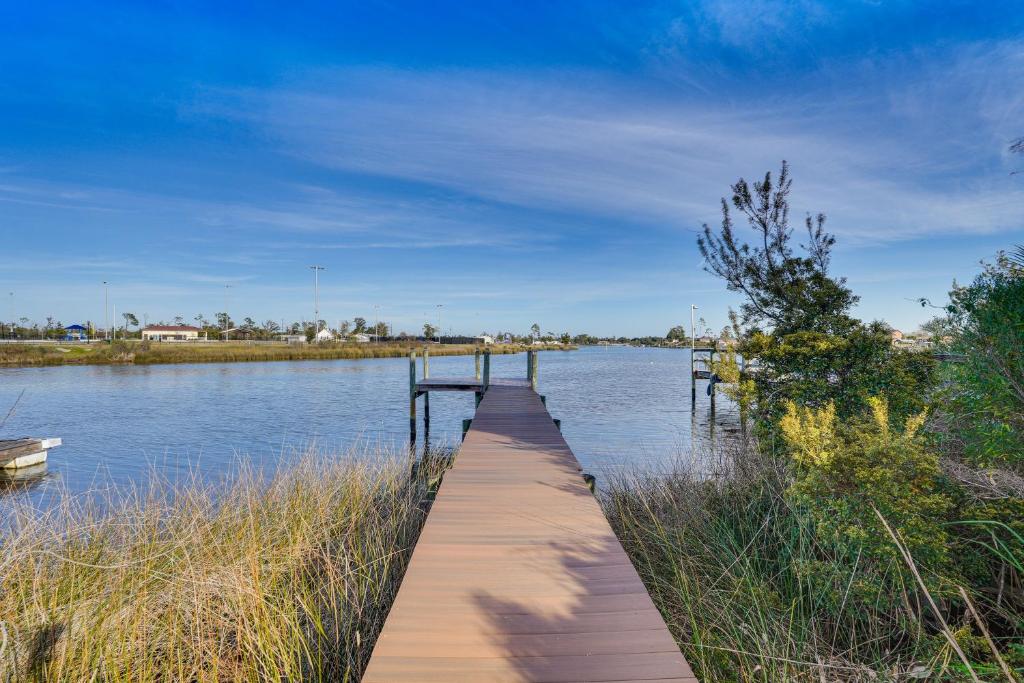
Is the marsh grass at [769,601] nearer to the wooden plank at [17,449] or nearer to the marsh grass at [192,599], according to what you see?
the marsh grass at [192,599]

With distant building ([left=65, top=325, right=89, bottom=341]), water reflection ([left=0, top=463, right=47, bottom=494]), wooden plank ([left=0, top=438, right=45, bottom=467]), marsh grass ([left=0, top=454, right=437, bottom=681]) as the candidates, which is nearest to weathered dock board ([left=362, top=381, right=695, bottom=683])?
marsh grass ([left=0, top=454, right=437, bottom=681])

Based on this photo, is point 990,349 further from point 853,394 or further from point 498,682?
point 498,682

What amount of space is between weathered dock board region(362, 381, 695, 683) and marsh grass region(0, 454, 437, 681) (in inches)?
24.6

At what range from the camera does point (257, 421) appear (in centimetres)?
2069

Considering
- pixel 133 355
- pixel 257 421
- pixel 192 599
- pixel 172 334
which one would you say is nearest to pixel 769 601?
pixel 192 599

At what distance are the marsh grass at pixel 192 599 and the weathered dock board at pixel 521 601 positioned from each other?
63 centimetres

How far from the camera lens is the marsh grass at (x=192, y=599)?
343 centimetres

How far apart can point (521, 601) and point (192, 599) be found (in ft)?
8.28

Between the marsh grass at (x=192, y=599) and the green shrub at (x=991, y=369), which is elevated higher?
the green shrub at (x=991, y=369)

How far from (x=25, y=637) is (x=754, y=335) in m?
9.16

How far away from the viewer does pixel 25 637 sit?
3.46m

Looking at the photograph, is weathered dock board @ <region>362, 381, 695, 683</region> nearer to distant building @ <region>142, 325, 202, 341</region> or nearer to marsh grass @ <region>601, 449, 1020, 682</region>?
marsh grass @ <region>601, 449, 1020, 682</region>

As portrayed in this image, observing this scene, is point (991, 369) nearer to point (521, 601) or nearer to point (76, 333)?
point (521, 601)

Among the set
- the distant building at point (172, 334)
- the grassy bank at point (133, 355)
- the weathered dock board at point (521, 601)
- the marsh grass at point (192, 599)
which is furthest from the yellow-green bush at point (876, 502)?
the distant building at point (172, 334)
